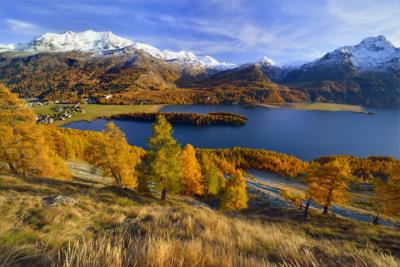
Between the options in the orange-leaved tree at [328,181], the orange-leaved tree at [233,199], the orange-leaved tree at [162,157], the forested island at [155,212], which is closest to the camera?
the forested island at [155,212]

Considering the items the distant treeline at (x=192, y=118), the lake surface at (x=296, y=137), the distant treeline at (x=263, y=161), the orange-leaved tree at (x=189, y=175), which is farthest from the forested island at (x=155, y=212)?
the distant treeline at (x=192, y=118)

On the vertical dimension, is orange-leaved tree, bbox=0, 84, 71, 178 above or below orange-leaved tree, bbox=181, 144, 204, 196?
above

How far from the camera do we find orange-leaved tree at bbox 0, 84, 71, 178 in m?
21.8

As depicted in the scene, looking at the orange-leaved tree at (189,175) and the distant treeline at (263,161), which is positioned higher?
the orange-leaved tree at (189,175)

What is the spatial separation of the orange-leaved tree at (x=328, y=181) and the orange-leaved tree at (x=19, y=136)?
32157mm

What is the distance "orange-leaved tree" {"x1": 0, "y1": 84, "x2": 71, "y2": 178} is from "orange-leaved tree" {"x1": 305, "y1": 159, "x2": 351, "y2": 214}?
32.2 meters

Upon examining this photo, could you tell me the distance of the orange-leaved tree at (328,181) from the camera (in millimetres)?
31498

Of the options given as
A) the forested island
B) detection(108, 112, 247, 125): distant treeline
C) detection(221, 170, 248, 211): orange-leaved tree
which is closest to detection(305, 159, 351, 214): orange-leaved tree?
the forested island

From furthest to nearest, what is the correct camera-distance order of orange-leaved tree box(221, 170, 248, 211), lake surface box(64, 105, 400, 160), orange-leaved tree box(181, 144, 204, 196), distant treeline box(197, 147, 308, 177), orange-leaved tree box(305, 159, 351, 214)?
lake surface box(64, 105, 400, 160)
distant treeline box(197, 147, 308, 177)
orange-leaved tree box(181, 144, 204, 196)
orange-leaved tree box(221, 170, 248, 211)
orange-leaved tree box(305, 159, 351, 214)

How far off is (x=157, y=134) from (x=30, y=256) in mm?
21444

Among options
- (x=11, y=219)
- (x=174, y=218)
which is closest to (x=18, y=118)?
(x=11, y=219)

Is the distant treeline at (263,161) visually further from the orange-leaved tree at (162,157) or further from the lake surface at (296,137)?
the orange-leaved tree at (162,157)

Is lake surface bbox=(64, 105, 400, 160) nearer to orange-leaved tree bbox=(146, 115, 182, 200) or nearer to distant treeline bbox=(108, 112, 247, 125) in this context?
distant treeline bbox=(108, 112, 247, 125)

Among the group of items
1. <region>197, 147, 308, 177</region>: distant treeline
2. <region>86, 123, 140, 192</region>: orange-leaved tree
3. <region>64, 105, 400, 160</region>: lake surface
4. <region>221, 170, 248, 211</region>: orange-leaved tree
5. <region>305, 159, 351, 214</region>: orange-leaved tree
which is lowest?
<region>197, 147, 308, 177</region>: distant treeline
